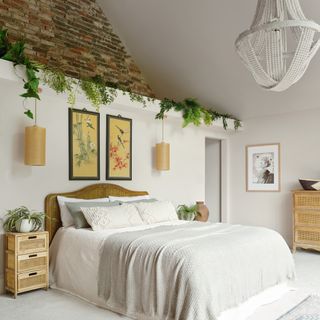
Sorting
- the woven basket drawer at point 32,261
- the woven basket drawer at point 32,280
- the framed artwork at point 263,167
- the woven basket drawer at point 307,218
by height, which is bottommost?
the woven basket drawer at point 32,280

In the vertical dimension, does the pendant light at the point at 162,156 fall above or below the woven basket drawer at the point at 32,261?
above

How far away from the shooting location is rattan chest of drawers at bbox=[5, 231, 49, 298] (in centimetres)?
368

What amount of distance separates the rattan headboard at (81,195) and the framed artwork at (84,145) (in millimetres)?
167

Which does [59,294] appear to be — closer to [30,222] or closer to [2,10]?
[30,222]

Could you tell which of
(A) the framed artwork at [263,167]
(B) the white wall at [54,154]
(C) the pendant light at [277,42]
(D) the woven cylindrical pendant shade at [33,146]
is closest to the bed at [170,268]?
(B) the white wall at [54,154]

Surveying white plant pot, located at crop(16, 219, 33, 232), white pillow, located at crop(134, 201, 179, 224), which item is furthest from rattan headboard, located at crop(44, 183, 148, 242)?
white pillow, located at crop(134, 201, 179, 224)

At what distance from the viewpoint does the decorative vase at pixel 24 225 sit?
3824mm

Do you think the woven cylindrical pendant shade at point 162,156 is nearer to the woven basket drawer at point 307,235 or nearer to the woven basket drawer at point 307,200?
the woven basket drawer at point 307,200

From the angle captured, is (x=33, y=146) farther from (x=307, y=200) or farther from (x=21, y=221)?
→ (x=307, y=200)

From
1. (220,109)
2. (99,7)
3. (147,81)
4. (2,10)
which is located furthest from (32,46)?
(220,109)

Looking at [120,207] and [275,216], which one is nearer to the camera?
[120,207]

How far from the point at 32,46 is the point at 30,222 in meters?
2.39

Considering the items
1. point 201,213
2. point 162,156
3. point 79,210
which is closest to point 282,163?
point 201,213

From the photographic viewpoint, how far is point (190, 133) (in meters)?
6.43
